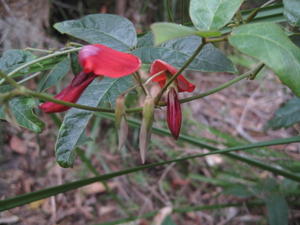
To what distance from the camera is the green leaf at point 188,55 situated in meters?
0.57

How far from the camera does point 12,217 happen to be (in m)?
1.44

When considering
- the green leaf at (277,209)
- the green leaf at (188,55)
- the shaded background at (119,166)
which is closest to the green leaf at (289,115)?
the green leaf at (277,209)

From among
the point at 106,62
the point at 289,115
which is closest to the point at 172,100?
the point at 106,62

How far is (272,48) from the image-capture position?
1.31 feet

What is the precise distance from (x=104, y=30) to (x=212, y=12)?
0.80 feet

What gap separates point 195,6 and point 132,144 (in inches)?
56.6

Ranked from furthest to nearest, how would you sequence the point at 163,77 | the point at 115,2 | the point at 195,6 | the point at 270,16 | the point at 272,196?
the point at 115,2, the point at 272,196, the point at 270,16, the point at 163,77, the point at 195,6

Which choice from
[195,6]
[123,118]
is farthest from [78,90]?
[195,6]

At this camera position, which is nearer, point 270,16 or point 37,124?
point 37,124

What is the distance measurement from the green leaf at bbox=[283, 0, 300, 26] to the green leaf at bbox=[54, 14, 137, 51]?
10.4 inches

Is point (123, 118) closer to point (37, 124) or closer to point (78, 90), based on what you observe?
point (78, 90)

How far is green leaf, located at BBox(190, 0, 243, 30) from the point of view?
0.50 m

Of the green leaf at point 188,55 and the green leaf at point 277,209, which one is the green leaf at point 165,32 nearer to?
the green leaf at point 188,55

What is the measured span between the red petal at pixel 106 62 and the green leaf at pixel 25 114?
22 cm
